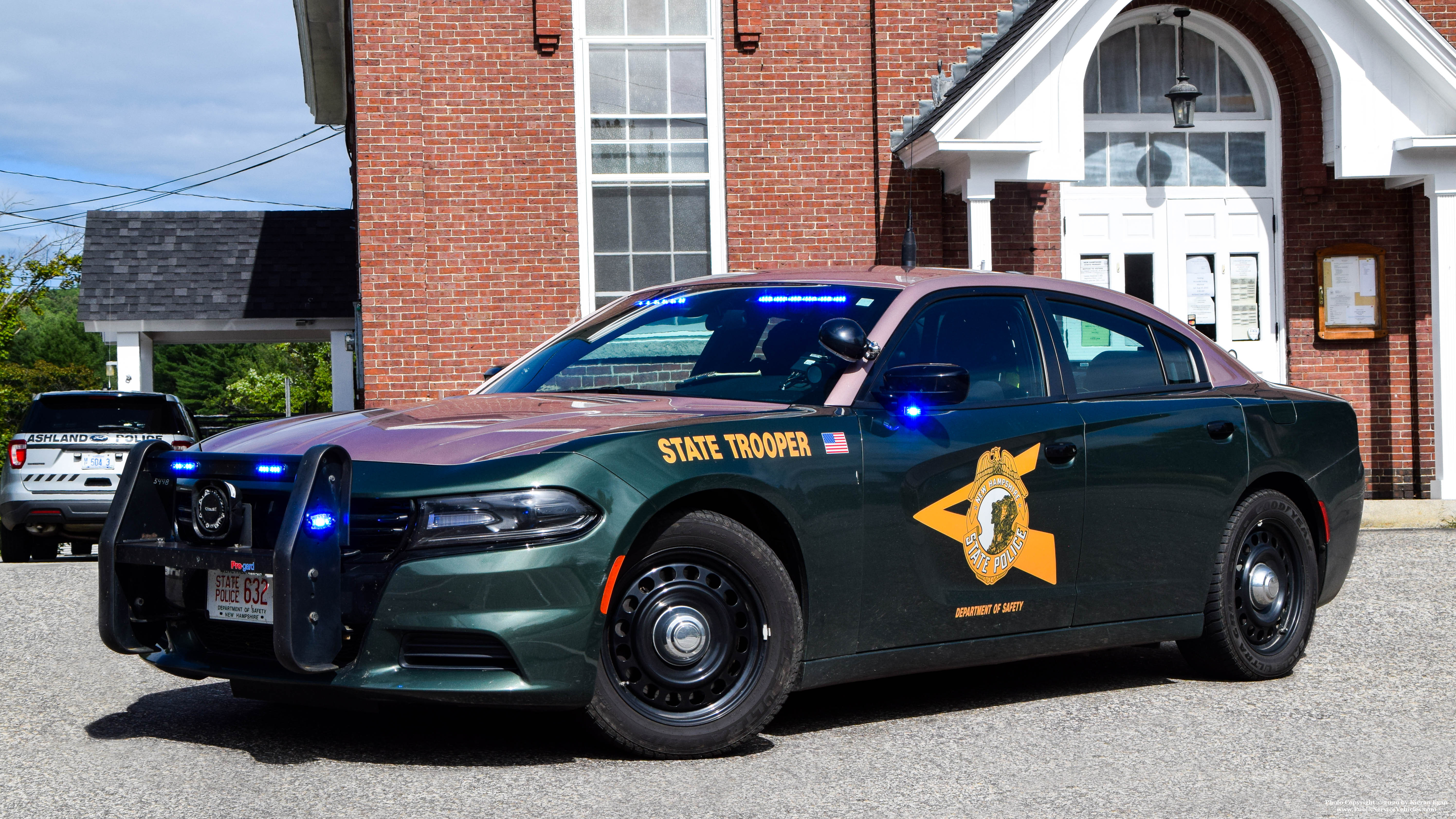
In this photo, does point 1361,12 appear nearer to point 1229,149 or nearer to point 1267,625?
point 1229,149

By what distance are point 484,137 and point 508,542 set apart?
1007cm

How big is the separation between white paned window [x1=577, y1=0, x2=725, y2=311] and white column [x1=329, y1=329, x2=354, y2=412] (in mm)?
7152

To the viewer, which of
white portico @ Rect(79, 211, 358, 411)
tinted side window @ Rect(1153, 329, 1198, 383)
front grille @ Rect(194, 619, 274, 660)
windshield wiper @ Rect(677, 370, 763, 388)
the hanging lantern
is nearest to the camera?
front grille @ Rect(194, 619, 274, 660)

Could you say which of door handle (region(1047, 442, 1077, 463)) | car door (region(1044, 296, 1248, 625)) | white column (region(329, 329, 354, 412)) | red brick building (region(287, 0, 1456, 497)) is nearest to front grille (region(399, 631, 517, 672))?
door handle (region(1047, 442, 1077, 463))

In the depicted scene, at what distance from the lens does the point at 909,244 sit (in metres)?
12.4

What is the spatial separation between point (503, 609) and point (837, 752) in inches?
50.3

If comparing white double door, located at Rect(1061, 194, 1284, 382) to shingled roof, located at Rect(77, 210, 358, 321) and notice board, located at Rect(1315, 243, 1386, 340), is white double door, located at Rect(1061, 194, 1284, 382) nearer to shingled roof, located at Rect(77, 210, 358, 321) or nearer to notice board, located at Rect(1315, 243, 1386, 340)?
notice board, located at Rect(1315, 243, 1386, 340)

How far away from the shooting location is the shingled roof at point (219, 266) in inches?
914

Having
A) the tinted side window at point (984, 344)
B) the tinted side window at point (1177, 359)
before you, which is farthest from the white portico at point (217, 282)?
the tinted side window at point (984, 344)

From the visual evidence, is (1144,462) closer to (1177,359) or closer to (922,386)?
(1177,359)

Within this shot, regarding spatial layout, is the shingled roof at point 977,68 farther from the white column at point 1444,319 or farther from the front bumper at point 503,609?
the front bumper at point 503,609

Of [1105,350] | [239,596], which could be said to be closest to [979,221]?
[1105,350]

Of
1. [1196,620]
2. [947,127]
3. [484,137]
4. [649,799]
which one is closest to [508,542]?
[649,799]

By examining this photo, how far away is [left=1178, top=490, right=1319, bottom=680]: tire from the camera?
621 centimetres
